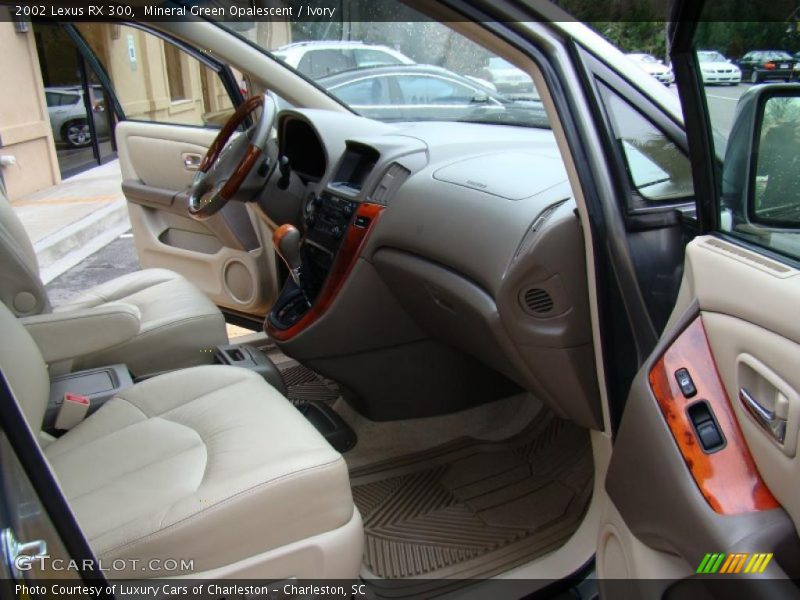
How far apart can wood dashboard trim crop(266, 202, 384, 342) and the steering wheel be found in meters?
0.35

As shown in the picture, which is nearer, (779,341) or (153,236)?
(779,341)

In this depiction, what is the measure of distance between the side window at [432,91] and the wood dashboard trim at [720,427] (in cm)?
148

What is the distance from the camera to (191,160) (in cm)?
289

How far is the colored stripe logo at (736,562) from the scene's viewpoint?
93cm

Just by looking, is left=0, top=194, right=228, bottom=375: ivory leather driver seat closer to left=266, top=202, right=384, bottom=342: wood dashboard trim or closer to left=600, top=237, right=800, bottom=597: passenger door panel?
left=266, top=202, right=384, bottom=342: wood dashboard trim

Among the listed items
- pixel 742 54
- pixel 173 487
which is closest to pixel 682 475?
pixel 742 54

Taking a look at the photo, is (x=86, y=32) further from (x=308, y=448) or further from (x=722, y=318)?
(x=722, y=318)

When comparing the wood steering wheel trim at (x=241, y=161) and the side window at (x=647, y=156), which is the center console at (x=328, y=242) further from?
the side window at (x=647, y=156)

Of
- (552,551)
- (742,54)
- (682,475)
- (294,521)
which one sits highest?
(742,54)

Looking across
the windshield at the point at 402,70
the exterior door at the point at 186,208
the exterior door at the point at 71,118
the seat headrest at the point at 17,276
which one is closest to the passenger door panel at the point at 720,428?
the windshield at the point at 402,70

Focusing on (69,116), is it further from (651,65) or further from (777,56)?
(777,56)

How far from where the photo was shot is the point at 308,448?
142 centimetres

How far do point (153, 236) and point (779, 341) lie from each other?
108 inches

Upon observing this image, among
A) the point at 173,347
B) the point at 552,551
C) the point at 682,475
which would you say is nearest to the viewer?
the point at 682,475
